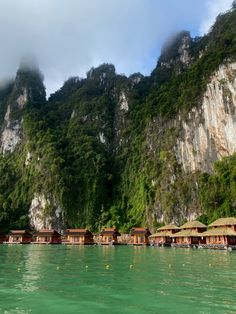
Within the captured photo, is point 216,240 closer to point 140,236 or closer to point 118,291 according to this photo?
point 140,236

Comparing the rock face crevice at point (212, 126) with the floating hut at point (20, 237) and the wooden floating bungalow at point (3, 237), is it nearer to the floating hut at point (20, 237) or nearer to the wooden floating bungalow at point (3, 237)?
the floating hut at point (20, 237)

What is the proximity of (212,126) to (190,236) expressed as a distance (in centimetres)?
2447

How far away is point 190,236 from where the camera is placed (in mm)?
60469

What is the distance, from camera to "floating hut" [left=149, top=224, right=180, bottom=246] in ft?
214

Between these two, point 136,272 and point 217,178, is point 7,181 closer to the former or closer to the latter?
point 217,178

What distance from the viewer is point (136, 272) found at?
80.6 ft

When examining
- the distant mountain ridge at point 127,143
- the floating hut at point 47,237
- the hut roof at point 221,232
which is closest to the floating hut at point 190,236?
the hut roof at point 221,232

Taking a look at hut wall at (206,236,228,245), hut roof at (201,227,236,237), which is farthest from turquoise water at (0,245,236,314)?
hut wall at (206,236,228,245)

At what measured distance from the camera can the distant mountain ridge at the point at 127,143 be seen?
75.4 m

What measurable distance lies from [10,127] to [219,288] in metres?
123

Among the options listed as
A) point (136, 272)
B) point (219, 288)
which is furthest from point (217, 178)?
point (219, 288)

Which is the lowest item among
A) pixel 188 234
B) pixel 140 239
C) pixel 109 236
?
pixel 188 234

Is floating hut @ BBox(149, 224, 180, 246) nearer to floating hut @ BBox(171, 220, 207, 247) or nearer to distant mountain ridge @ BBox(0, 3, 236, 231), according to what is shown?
floating hut @ BBox(171, 220, 207, 247)

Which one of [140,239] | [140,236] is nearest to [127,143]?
[140,236]
